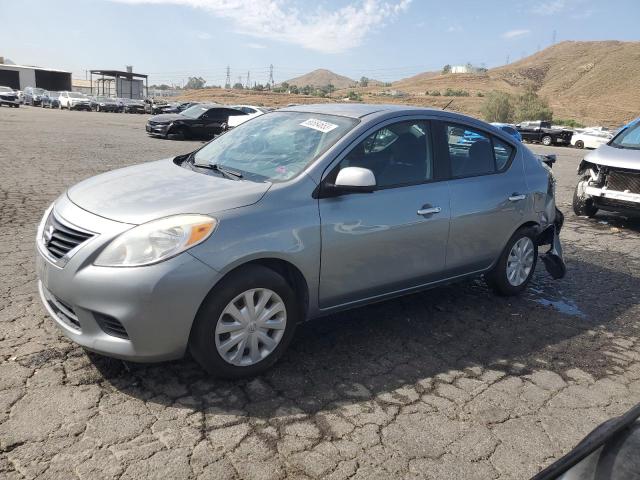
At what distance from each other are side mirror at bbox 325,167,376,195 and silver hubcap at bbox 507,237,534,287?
2152 mm

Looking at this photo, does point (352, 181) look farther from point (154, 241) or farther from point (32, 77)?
point (32, 77)

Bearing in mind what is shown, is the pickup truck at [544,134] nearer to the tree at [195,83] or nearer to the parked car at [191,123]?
the parked car at [191,123]

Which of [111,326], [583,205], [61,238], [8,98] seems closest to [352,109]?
[61,238]

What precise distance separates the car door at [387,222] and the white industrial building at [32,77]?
73368mm

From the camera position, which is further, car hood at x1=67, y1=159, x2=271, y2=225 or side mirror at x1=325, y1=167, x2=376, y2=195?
side mirror at x1=325, y1=167, x2=376, y2=195

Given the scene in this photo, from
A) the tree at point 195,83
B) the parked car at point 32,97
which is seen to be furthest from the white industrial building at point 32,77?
the tree at point 195,83

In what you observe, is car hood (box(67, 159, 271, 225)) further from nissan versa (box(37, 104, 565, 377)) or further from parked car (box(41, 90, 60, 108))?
parked car (box(41, 90, 60, 108))

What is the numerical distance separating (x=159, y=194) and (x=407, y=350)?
2.06 metres

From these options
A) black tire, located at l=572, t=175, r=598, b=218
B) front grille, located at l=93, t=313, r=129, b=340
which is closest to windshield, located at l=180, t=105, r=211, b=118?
black tire, located at l=572, t=175, r=598, b=218

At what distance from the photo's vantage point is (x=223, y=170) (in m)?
4.02

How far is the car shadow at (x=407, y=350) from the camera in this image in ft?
10.8

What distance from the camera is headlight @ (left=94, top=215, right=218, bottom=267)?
3.02 metres

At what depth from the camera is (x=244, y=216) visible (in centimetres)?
329

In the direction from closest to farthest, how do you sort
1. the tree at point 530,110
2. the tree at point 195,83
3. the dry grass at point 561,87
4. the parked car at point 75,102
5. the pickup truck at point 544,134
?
1. the pickup truck at point 544,134
2. the parked car at point 75,102
3. the tree at point 530,110
4. the dry grass at point 561,87
5. the tree at point 195,83
